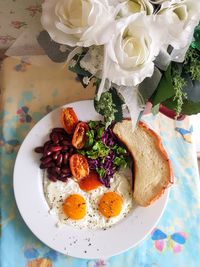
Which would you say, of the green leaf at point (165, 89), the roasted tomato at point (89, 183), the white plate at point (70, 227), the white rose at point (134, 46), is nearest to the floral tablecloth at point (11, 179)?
the white plate at point (70, 227)

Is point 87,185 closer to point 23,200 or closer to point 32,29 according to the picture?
point 23,200

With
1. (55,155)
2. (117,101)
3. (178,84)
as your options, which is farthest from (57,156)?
(178,84)

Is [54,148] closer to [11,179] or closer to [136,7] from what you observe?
[11,179]

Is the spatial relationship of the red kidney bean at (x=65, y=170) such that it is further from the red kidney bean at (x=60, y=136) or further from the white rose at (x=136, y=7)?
the white rose at (x=136, y=7)

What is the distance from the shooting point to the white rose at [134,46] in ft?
1.79

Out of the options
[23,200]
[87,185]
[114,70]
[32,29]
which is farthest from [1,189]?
[114,70]

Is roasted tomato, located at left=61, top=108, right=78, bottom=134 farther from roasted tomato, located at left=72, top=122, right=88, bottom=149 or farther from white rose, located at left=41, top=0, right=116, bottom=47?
white rose, located at left=41, top=0, right=116, bottom=47

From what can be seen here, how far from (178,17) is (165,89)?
15 cm

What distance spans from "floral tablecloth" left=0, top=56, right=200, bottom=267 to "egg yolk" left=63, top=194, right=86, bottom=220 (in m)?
0.09

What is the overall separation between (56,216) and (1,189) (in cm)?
14

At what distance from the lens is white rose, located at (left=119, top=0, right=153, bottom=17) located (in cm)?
55

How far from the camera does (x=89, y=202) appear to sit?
2.91ft

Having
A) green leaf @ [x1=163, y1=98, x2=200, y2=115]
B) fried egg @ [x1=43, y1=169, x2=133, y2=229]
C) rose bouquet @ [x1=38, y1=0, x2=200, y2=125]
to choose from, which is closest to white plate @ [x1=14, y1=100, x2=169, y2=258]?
fried egg @ [x1=43, y1=169, x2=133, y2=229]

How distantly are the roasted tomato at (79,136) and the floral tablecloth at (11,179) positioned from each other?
0.12 meters
